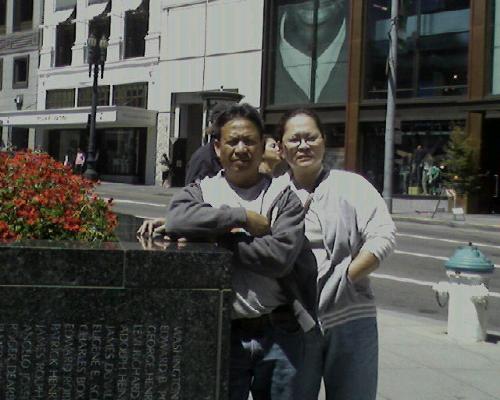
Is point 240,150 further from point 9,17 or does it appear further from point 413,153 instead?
point 9,17

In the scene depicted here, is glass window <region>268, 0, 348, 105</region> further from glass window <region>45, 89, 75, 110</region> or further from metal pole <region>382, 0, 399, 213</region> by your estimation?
glass window <region>45, 89, 75, 110</region>

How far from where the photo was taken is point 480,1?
90.6ft

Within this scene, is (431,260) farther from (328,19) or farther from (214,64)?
(214,64)

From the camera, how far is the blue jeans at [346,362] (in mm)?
3572

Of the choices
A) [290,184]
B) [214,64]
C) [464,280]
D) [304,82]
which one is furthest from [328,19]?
[290,184]

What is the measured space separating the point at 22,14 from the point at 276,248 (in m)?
51.6

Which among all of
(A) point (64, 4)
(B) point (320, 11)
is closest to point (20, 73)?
(A) point (64, 4)

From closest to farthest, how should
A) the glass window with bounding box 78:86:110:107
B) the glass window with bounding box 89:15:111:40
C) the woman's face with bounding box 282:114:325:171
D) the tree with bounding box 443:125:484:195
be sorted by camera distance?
1. the woman's face with bounding box 282:114:325:171
2. the tree with bounding box 443:125:484:195
3. the glass window with bounding box 89:15:111:40
4. the glass window with bounding box 78:86:110:107

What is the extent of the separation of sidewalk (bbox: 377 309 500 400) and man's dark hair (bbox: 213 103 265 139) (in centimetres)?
315

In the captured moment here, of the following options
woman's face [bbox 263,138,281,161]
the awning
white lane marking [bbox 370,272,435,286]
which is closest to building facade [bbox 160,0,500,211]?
the awning

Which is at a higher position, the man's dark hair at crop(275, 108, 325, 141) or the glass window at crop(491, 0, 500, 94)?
the glass window at crop(491, 0, 500, 94)

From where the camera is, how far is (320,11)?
33.5m

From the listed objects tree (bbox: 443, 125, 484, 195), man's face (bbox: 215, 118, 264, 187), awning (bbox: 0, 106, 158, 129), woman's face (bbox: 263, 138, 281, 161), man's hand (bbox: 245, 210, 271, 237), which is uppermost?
awning (bbox: 0, 106, 158, 129)

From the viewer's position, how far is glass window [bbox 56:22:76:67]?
4691 cm
